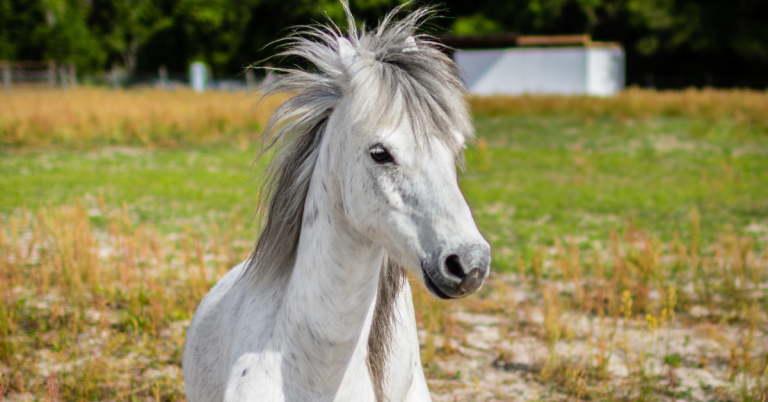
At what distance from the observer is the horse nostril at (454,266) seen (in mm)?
1448

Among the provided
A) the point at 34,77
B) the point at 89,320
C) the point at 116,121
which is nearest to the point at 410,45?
the point at 89,320

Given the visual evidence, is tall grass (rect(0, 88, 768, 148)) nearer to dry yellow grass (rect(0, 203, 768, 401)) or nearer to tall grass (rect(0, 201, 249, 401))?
dry yellow grass (rect(0, 203, 768, 401))

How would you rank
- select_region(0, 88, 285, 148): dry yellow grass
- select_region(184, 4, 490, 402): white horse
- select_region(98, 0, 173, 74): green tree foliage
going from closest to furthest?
select_region(184, 4, 490, 402): white horse → select_region(0, 88, 285, 148): dry yellow grass → select_region(98, 0, 173, 74): green tree foliage

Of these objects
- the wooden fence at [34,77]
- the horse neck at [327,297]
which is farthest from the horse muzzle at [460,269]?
the wooden fence at [34,77]

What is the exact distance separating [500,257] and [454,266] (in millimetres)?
4712

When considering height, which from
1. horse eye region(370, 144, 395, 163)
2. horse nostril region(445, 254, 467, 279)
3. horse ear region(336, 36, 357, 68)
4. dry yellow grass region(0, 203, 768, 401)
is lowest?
dry yellow grass region(0, 203, 768, 401)

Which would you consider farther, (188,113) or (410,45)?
(188,113)

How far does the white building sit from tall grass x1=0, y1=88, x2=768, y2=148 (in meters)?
3.76

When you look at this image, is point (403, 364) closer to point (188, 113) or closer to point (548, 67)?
point (188, 113)

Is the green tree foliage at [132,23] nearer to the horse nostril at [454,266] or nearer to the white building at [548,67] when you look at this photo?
the white building at [548,67]

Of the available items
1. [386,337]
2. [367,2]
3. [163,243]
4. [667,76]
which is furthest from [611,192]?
[667,76]

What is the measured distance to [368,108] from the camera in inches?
63.1

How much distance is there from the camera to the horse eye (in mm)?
1601

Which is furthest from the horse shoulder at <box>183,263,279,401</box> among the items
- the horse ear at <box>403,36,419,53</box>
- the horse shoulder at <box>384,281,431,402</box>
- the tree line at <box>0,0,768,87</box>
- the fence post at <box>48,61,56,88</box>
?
the fence post at <box>48,61,56,88</box>
